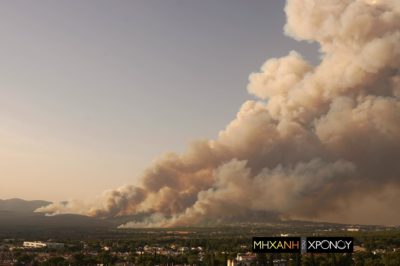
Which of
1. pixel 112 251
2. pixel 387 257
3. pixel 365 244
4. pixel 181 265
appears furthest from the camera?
pixel 365 244

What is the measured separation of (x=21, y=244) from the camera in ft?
489

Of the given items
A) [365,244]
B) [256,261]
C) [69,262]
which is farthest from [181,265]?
[365,244]

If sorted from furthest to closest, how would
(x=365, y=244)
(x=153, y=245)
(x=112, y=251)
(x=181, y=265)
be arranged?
(x=153, y=245), (x=365, y=244), (x=112, y=251), (x=181, y=265)

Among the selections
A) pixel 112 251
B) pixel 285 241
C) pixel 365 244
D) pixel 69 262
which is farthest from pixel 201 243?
pixel 285 241

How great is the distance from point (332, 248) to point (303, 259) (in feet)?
132

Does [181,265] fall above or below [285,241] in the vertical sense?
below

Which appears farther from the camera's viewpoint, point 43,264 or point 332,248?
point 43,264

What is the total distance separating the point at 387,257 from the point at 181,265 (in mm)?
39291

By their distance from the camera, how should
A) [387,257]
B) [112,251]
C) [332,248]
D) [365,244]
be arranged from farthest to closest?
[365,244]
[112,251]
[387,257]
[332,248]

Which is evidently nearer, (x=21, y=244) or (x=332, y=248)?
(x=332, y=248)

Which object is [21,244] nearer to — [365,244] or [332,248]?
[365,244]

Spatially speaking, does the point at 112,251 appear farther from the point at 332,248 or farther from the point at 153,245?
the point at 332,248

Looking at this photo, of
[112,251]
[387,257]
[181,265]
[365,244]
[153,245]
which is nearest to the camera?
[387,257]

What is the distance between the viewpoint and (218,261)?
96938 mm
